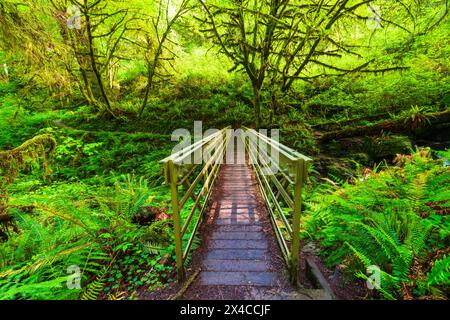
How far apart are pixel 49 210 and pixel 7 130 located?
11510 mm

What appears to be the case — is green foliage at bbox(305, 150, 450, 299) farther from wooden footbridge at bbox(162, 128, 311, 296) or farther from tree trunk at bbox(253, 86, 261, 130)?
tree trunk at bbox(253, 86, 261, 130)

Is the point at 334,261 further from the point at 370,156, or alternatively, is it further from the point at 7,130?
the point at 7,130

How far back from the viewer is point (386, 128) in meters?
8.72

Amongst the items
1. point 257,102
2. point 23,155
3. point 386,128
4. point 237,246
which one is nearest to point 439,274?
point 237,246

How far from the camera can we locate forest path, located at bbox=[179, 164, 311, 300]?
7.56 feet

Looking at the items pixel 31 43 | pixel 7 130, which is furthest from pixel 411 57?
pixel 7 130

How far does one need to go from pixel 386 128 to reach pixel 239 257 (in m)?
8.98

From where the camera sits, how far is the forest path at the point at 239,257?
90.7 inches

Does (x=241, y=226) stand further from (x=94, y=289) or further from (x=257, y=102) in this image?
(x=257, y=102)

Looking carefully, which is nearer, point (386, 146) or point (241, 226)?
point (241, 226)

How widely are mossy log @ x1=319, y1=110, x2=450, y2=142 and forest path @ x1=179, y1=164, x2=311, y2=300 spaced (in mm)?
6509

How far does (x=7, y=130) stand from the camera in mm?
10578

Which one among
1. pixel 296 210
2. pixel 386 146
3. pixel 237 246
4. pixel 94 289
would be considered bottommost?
pixel 94 289

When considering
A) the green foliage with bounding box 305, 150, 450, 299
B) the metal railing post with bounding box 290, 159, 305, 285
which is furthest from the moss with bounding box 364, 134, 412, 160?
the metal railing post with bounding box 290, 159, 305, 285
